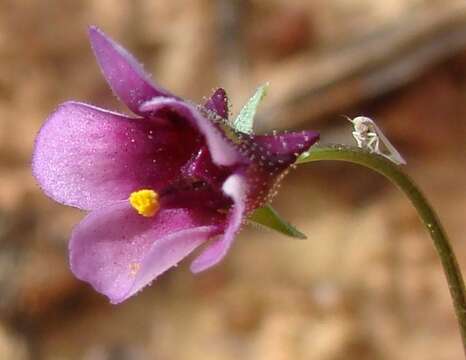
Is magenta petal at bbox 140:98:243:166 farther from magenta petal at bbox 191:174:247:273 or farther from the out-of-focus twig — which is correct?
the out-of-focus twig

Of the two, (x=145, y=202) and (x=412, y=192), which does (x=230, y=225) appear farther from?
(x=412, y=192)

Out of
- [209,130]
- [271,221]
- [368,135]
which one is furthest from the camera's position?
[368,135]

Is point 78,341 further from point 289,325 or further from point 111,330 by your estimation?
point 289,325

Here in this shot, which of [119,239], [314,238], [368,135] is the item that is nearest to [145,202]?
[119,239]

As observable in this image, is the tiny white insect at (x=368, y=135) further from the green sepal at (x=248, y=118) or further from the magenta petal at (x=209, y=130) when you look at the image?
the magenta petal at (x=209, y=130)

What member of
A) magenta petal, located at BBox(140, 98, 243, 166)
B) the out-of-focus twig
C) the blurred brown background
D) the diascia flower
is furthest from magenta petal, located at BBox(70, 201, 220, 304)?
the out-of-focus twig

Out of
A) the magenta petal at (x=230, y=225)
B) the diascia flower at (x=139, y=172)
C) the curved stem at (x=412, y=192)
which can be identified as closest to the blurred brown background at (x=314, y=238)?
the curved stem at (x=412, y=192)
